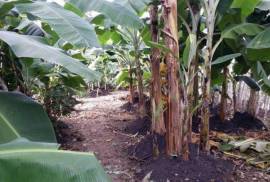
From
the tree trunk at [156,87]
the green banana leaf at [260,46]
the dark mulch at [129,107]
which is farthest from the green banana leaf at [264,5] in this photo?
the dark mulch at [129,107]

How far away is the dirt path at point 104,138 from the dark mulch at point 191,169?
28cm

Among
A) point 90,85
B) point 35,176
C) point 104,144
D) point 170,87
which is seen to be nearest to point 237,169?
point 170,87

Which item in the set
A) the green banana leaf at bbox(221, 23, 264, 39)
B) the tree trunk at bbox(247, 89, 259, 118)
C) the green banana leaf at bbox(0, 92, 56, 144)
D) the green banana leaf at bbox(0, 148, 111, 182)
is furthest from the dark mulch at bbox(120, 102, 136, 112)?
the green banana leaf at bbox(0, 148, 111, 182)

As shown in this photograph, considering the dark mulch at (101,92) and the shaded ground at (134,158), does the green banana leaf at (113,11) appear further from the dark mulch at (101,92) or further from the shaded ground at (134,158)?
the dark mulch at (101,92)

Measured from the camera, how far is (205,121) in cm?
327

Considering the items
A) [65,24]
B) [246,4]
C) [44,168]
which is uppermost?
[246,4]

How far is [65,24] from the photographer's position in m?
1.94

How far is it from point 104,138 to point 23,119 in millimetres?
2720

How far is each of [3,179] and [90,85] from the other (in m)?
11.5

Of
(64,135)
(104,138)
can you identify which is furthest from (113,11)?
(64,135)

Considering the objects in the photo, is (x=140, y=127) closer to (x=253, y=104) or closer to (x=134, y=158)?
(x=134, y=158)

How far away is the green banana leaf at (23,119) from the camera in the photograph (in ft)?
6.39

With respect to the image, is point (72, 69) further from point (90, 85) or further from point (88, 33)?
point (90, 85)

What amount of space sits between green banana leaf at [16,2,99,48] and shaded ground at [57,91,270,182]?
1524mm
